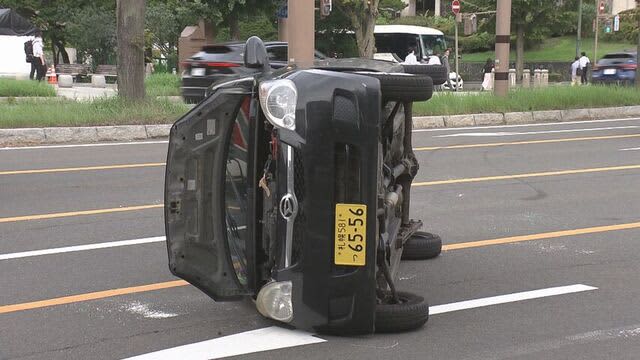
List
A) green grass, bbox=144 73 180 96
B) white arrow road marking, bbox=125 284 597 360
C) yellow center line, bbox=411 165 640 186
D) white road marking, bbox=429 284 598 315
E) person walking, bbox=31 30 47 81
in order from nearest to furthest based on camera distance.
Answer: white arrow road marking, bbox=125 284 597 360
white road marking, bbox=429 284 598 315
yellow center line, bbox=411 165 640 186
green grass, bbox=144 73 180 96
person walking, bbox=31 30 47 81

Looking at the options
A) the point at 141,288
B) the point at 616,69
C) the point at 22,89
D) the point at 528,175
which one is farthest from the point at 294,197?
the point at 616,69

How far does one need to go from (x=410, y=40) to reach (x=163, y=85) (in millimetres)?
19282

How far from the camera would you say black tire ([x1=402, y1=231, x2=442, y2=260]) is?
20.7ft

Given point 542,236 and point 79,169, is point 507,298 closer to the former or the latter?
point 542,236

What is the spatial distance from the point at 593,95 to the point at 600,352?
17510 mm

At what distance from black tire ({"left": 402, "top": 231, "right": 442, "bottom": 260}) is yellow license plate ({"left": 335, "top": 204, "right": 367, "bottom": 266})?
2150mm

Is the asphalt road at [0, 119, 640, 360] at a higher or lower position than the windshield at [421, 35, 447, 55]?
lower

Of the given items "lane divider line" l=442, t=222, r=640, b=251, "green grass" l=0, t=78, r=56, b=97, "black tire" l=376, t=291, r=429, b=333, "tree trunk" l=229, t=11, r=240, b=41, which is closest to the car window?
"green grass" l=0, t=78, r=56, b=97

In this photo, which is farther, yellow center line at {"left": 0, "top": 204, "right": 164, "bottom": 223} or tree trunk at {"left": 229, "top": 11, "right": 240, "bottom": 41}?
tree trunk at {"left": 229, "top": 11, "right": 240, "bottom": 41}

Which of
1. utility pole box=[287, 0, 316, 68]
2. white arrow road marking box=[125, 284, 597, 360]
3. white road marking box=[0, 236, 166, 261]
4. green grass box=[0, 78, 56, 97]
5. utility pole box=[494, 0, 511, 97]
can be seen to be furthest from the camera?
green grass box=[0, 78, 56, 97]

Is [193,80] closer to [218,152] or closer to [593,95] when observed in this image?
[593,95]

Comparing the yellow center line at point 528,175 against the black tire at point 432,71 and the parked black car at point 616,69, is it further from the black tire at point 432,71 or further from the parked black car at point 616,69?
the parked black car at point 616,69

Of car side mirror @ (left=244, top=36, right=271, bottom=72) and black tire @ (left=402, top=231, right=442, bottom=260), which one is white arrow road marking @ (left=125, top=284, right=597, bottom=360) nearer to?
car side mirror @ (left=244, top=36, right=271, bottom=72)

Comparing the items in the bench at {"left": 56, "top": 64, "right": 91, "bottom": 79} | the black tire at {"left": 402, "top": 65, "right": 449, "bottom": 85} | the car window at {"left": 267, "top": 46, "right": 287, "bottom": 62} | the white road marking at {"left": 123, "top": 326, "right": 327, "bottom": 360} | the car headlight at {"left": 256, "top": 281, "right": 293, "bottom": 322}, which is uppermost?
the car window at {"left": 267, "top": 46, "right": 287, "bottom": 62}
